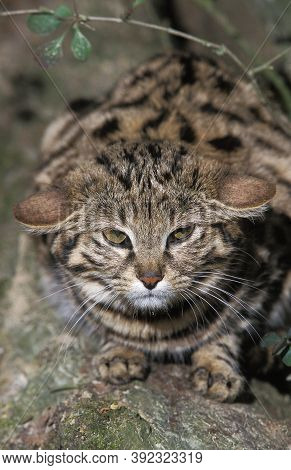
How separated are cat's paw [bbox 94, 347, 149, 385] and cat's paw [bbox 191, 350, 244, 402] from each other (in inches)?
10.8

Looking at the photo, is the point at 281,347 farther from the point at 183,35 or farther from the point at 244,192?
the point at 183,35

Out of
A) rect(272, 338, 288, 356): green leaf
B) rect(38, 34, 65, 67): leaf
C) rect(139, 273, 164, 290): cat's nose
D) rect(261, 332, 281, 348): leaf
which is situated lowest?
rect(272, 338, 288, 356): green leaf

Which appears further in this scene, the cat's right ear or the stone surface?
the stone surface

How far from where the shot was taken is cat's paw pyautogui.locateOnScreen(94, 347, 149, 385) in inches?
145

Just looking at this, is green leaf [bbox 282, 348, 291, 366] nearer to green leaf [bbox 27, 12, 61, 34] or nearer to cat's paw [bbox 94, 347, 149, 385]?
cat's paw [bbox 94, 347, 149, 385]

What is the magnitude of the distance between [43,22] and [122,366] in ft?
6.07

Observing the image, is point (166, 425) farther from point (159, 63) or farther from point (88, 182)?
point (159, 63)

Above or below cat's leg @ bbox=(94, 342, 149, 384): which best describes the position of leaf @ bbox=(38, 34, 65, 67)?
above

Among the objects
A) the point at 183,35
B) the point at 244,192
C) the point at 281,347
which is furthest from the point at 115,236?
the point at 183,35

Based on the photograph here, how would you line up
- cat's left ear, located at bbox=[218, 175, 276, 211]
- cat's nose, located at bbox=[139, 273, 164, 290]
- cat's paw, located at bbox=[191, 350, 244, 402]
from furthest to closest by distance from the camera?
cat's paw, located at bbox=[191, 350, 244, 402] < cat's left ear, located at bbox=[218, 175, 276, 211] < cat's nose, located at bbox=[139, 273, 164, 290]

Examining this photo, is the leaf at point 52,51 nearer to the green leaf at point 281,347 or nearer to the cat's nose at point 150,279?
the cat's nose at point 150,279

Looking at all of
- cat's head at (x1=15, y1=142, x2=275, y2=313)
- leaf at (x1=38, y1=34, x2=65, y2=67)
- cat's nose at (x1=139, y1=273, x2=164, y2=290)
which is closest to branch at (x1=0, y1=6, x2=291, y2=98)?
leaf at (x1=38, y1=34, x2=65, y2=67)

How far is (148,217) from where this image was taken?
125 inches

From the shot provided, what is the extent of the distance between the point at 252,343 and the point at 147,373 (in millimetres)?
620
